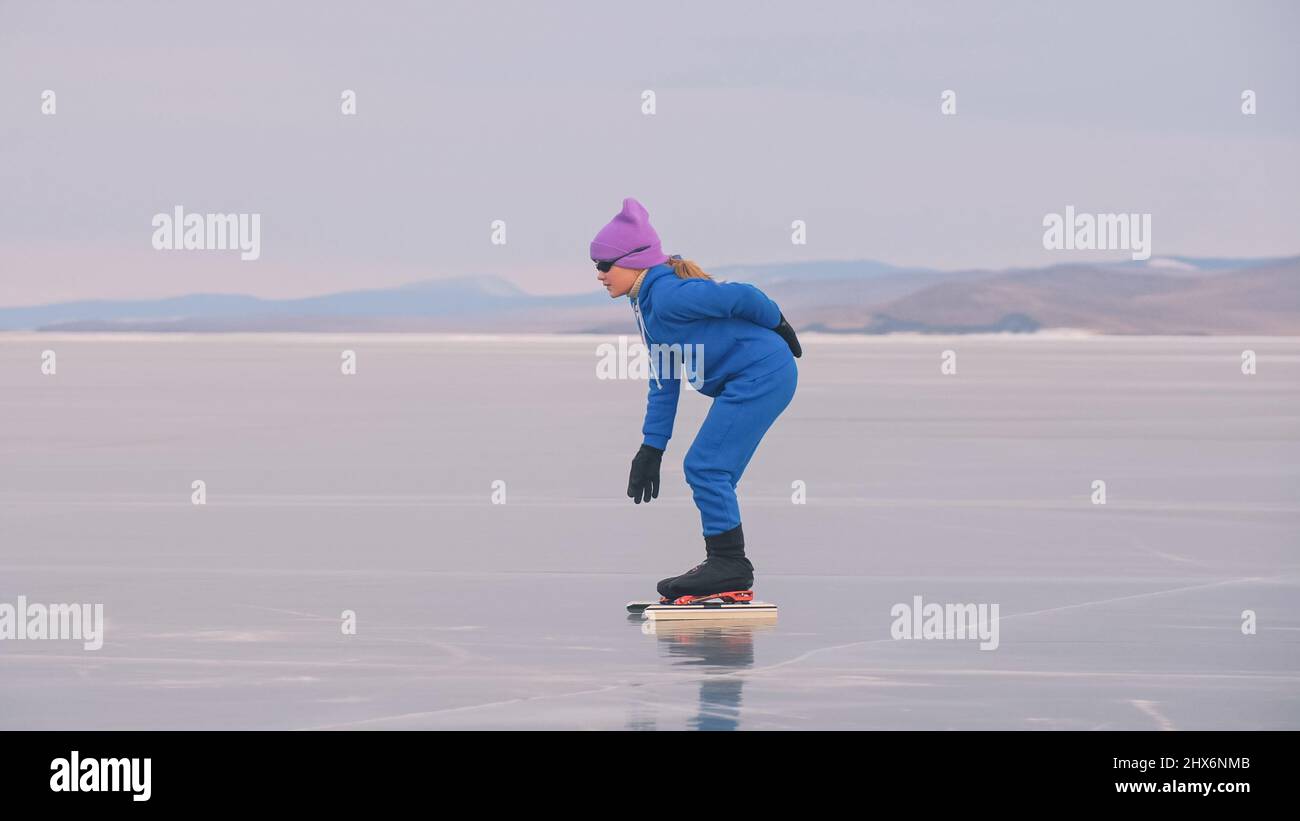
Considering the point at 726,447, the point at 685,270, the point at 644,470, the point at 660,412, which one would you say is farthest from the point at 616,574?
the point at 685,270

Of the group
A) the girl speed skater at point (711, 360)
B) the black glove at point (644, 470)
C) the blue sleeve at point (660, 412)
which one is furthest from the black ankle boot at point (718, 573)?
the blue sleeve at point (660, 412)

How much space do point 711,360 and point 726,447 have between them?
0.37 metres

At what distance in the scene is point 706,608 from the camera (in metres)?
8.73

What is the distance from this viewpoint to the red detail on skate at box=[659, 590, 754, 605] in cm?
880

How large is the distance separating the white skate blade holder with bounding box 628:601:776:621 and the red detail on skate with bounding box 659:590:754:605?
33mm

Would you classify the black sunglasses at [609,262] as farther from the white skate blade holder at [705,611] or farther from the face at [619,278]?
the white skate blade holder at [705,611]

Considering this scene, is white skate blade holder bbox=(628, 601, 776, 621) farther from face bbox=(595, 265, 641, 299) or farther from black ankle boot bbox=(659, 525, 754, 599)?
face bbox=(595, 265, 641, 299)

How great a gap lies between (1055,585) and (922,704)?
304 cm

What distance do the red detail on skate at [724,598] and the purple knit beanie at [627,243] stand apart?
1.40 meters

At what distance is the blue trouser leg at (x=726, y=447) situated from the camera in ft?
29.9

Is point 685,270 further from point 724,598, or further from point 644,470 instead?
point 724,598

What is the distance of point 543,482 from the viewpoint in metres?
14.8

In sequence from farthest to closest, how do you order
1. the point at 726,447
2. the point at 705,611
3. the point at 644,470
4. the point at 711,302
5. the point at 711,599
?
the point at 644,470, the point at 726,447, the point at 711,302, the point at 711,599, the point at 705,611
